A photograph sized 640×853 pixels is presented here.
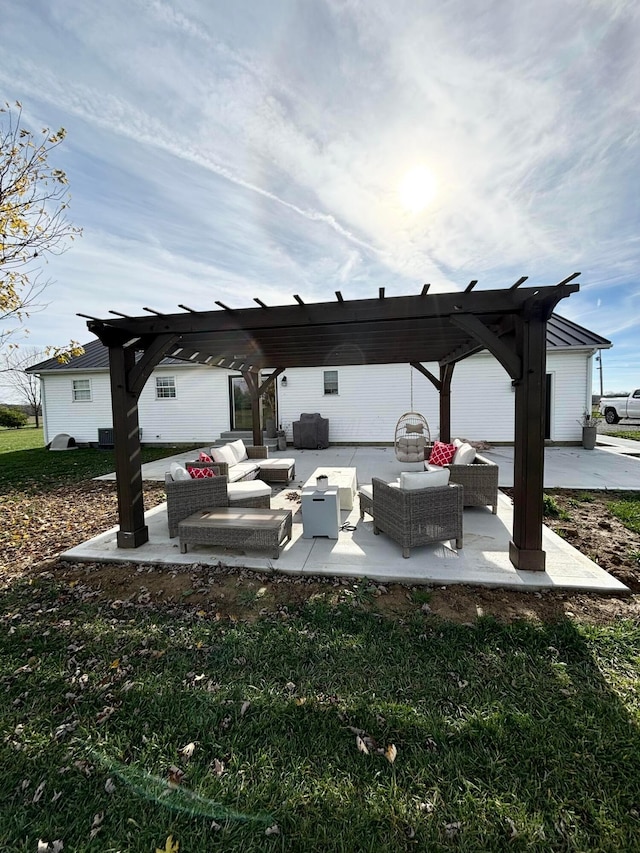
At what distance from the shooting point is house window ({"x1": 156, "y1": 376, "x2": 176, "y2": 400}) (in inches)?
535

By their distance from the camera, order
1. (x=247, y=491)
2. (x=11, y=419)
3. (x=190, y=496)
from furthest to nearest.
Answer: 1. (x=11, y=419)
2. (x=247, y=491)
3. (x=190, y=496)

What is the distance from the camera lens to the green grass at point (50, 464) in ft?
27.2

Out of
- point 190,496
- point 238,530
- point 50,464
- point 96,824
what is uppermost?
point 190,496

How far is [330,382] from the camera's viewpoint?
12.6 m

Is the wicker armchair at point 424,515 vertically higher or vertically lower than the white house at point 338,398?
lower

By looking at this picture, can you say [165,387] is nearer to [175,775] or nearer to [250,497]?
[250,497]

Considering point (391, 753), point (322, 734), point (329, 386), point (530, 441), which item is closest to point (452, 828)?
point (391, 753)

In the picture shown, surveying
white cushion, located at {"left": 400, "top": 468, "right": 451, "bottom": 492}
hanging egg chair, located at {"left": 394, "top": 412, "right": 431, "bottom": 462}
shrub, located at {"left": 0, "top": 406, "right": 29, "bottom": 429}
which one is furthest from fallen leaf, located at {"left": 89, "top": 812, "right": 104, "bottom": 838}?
shrub, located at {"left": 0, "top": 406, "right": 29, "bottom": 429}

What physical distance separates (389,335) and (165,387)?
34.2 ft

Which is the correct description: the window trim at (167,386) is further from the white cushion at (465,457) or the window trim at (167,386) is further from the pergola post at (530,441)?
the pergola post at (530,441)

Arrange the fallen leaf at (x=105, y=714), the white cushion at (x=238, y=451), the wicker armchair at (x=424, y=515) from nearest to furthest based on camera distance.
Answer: the fallen leaf at (x=105, y=714) → the wicker armchair at (x=424, y=515) → the white cushion at (x=238, y=451)

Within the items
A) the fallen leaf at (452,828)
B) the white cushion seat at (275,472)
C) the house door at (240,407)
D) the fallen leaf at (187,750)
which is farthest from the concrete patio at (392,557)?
the house door at (240,407)

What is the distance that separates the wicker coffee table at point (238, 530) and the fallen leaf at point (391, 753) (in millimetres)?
2217

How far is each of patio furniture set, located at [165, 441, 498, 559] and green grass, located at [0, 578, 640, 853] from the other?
1.08 meters
